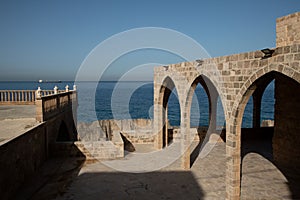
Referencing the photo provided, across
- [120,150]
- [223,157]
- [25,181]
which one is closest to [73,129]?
[120,150]

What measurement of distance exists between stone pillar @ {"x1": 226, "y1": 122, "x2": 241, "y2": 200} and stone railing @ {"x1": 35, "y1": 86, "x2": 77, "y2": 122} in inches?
327

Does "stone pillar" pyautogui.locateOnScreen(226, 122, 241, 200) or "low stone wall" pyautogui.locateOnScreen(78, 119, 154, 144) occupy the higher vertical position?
"stone pillar" pyautogui.locateOnScreen(226, 122, 241, 200)

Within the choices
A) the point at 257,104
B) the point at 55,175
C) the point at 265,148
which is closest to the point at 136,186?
the point at 55,175

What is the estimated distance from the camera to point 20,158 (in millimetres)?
8133

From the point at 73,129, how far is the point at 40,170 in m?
8.68

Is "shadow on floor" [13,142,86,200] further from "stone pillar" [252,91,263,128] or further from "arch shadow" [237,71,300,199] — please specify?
"stone pillar" [252,91,263,128]

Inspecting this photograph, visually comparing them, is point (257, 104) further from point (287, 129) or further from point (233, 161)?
point (233, 161)

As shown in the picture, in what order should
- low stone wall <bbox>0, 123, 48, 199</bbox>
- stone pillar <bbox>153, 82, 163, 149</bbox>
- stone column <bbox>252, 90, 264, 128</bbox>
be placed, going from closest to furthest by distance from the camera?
low stone wall <bbox>0, 123, 48, 199</bbox>
stone pillar <bbox>153, 82, 163, 149</bbox>
stone column <bbox>252, 90, 264, 128</bbox>

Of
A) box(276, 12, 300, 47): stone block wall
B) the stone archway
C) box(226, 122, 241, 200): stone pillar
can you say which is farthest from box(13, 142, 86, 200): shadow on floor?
box(276, 12, 300, 47): stone block wall

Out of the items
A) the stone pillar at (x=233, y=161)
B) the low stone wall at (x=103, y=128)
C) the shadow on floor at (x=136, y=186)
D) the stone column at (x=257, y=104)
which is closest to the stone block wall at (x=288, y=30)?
the stone pillar at (x=233, y=161)

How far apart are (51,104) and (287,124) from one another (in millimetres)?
10883

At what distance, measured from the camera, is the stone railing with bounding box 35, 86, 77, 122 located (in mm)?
10938

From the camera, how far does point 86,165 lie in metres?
10.8

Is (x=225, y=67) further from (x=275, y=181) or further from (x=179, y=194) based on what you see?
(x=275, y=181)
